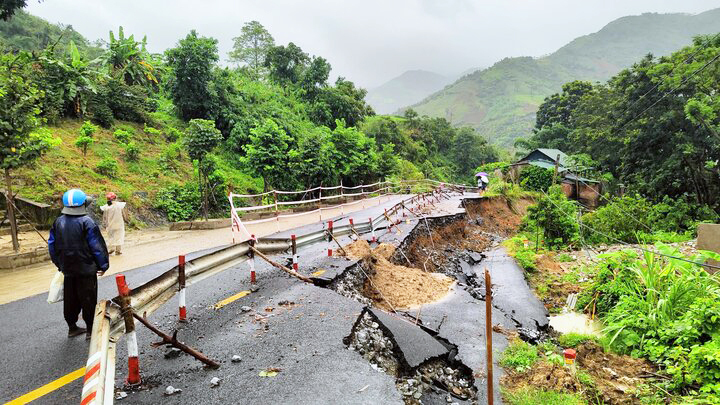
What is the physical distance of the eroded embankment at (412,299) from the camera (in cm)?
456

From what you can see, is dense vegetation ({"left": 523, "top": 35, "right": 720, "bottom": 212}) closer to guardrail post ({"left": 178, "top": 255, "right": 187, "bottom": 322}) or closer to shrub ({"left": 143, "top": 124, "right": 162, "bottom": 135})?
guardrail post ({"left": 178, "top": 255, "right": 187, "bottom": 322})

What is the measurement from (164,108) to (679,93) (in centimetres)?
3180

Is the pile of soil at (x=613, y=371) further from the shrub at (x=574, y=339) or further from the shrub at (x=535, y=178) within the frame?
the shrub at (x=535, y=178)

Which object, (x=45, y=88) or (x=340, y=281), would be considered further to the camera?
(x=45, y=88)

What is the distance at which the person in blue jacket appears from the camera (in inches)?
171

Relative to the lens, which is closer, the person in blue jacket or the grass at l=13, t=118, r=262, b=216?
the person in blue jacket

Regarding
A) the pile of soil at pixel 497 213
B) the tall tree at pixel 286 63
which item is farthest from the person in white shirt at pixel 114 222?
the tall tree at pixel 286 63

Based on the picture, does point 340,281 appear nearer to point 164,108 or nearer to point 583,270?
point 583,270

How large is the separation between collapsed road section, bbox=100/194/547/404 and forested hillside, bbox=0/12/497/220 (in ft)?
25.2

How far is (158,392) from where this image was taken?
349 centimetres

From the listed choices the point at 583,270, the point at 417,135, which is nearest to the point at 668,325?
the point at 583,270

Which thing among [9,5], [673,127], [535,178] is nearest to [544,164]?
[535,178]

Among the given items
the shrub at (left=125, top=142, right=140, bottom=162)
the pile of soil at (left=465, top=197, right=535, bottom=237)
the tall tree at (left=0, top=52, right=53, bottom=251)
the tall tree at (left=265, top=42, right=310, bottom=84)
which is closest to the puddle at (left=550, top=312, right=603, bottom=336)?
the tall tree at (left=0, top=52, right=53, bottom=251)

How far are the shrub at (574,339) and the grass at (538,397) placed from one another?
253cm
